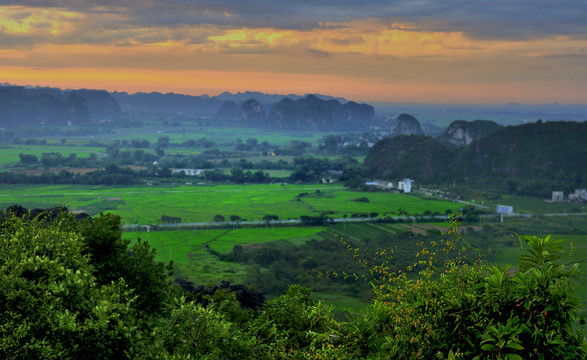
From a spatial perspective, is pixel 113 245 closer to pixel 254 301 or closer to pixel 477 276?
pixel 254 301

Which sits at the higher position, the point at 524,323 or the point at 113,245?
the point at 524,323

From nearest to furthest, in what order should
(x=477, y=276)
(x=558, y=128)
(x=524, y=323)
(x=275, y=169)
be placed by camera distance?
(x=524, y=323), (x=477, y=276), (x=558, y=128), (x=275, y=169)

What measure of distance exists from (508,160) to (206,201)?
131 feet

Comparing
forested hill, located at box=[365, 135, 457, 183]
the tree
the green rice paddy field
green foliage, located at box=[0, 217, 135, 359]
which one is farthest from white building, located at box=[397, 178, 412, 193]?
green foliage, located at box=[0, 217, 135, 359]

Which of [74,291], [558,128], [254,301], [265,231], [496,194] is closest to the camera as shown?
[74,291]

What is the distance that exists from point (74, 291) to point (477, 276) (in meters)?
5.15

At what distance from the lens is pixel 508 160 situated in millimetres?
66375

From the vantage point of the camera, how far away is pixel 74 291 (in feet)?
23.0

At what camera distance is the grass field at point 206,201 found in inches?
1686

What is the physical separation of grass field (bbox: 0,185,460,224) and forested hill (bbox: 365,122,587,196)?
15.1m

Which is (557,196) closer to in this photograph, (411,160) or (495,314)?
(411,160)

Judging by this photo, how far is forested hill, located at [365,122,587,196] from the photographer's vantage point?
59.5 metres

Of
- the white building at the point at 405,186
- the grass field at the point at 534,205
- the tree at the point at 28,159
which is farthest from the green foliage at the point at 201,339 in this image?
the tree at the point at 28,159

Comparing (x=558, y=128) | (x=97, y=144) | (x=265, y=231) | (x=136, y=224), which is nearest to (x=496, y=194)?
(x=558, y=128)
